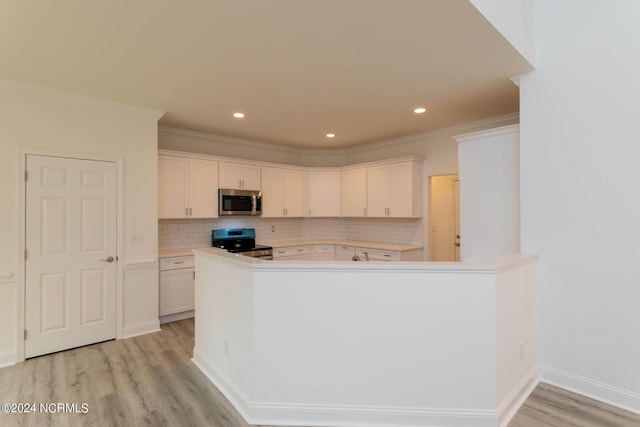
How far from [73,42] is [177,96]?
1117 millimetres

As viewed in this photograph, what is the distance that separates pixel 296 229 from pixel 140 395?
4.13m

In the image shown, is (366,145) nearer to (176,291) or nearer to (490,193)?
(490,193)

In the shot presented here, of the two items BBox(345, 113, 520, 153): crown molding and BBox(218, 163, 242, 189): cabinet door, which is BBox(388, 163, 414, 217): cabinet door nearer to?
BBox(345, 113, 520, 153): crown molding

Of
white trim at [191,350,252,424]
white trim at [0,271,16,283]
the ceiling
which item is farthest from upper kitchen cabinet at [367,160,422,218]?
white trim at [0,271,16,283]

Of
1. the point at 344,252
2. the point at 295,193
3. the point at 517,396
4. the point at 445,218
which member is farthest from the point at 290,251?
the point at 517,396

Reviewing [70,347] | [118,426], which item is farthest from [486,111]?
[70,347]

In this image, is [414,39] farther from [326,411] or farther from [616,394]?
[616,394]

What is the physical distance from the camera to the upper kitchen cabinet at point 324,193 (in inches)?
241

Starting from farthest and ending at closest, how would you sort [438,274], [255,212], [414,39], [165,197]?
[255,212] → [165,197] → [414,39] → [438,274]

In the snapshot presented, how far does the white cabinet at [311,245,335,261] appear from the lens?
5.93 meters

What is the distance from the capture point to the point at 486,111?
405 centimetres

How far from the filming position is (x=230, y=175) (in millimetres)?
5121

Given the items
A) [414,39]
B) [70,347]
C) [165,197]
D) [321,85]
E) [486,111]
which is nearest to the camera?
[414,39]

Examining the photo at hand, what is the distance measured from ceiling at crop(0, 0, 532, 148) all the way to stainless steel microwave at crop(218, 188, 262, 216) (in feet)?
4.49
